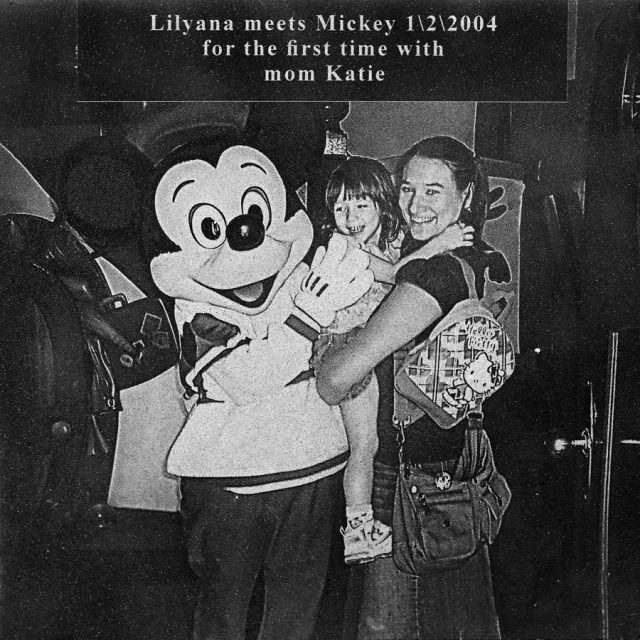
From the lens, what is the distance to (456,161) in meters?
1.68

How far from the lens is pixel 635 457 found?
173cm

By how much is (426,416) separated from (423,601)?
315 millimetres

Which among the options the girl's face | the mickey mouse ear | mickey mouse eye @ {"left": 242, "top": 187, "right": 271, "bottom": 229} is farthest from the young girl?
the mickey mouse ear

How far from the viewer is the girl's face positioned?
65.7 inches

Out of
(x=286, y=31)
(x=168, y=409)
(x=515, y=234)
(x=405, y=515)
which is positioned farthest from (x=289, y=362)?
(x=286, y=31)

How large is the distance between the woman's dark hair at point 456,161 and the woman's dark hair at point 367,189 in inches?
1.1

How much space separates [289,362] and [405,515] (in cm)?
32

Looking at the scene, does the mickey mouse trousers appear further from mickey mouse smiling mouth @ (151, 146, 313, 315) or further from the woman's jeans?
mickey mouse smiling mouth @ (151, 146, 313, 315)

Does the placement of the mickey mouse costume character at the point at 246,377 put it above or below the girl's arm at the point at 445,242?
below

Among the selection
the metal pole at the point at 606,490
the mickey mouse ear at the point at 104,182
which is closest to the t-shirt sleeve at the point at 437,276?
the metal pole at the point at 606,490

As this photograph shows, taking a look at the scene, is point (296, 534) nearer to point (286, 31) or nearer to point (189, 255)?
point (189, 255)

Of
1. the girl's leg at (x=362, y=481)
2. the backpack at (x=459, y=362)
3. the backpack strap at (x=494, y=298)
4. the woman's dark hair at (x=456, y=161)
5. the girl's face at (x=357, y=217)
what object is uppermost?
the woman's dark hair at (x=456, y=161)

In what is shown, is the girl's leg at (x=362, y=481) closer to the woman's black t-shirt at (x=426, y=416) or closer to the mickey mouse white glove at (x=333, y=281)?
the woman's black t-shirt at (x=426, y=416)

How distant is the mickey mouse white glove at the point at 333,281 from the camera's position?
65.7 inches
